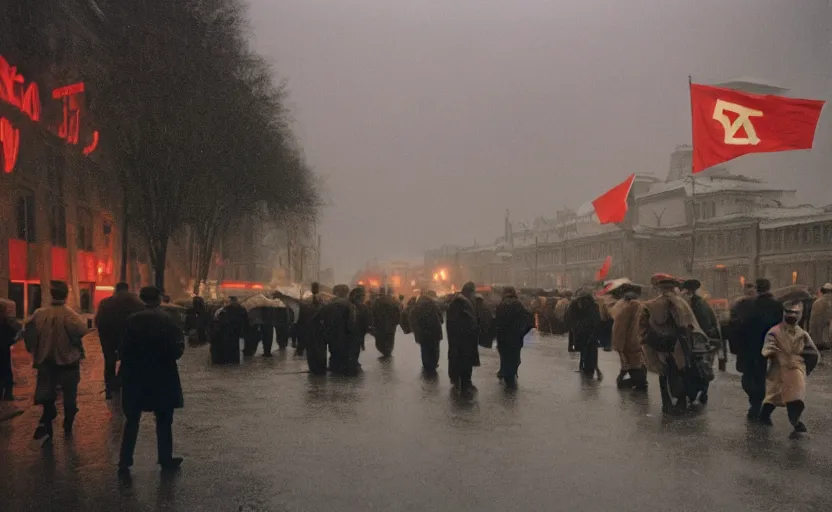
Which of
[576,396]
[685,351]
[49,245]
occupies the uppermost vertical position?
[49,245]

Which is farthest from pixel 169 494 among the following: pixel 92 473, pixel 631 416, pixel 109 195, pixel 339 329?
pixel 109 195

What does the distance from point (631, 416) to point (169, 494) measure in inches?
243

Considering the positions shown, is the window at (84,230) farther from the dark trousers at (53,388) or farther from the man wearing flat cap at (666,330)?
the man wearing flat cap at (666,330)

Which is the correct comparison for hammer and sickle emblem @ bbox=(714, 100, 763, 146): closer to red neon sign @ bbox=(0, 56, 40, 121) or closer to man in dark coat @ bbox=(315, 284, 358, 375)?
man in dark coat @ bbox=(315, 284, 358, 375)

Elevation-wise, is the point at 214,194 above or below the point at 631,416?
above

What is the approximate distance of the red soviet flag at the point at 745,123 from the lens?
12664 millimetres

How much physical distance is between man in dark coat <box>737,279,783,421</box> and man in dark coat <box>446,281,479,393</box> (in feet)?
14.4

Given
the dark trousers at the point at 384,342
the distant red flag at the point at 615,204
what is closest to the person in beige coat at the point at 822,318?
the distant red flag at the point at 615,204

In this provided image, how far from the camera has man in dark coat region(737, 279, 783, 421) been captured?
969cm

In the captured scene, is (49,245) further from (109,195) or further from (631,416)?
(631,416)

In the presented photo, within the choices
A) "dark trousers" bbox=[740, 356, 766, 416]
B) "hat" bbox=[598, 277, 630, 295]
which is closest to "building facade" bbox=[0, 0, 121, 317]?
"hat" bbox=[598, 277, 630, 295]

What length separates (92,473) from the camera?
22.4 ft

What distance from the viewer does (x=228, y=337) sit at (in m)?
18.1

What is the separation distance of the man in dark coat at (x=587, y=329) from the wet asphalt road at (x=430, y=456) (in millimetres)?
2390
